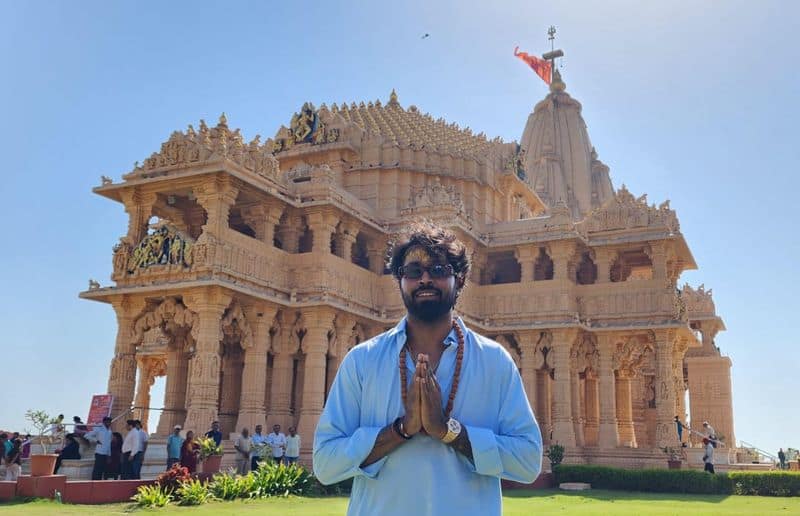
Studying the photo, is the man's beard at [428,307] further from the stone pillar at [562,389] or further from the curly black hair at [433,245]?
the stone pillar at [562,389]

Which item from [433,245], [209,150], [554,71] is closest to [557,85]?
[554,71]

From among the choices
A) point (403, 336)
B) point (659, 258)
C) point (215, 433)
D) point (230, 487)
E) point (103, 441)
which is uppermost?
point (659, 258)

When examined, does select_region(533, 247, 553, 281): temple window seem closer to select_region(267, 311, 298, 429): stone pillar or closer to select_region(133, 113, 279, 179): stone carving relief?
select_region(267, 311, 298, 429): stone pillar

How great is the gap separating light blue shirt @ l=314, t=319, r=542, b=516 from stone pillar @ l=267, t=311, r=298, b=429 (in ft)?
80.4

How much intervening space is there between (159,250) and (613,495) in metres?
15.8

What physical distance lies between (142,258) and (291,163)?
1256 cm

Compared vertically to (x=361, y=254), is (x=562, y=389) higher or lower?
lower

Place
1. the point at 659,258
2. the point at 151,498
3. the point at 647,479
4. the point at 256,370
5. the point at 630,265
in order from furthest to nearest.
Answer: the point at 630,265
the point at 659,258
the point at 256,370
the point at 647,479
the point at 151,498

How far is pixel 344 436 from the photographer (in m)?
3.77

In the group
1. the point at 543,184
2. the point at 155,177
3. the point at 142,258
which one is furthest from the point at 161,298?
the point at 543,184

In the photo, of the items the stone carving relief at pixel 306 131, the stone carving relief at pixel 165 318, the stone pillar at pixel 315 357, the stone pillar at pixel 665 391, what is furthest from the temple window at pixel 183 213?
the stone pillar at pixel 665 391

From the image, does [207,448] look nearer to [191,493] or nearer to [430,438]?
[191,493]

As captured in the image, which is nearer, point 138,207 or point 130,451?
point 130,451

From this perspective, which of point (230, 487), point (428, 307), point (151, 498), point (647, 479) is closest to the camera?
point (428, 307)
